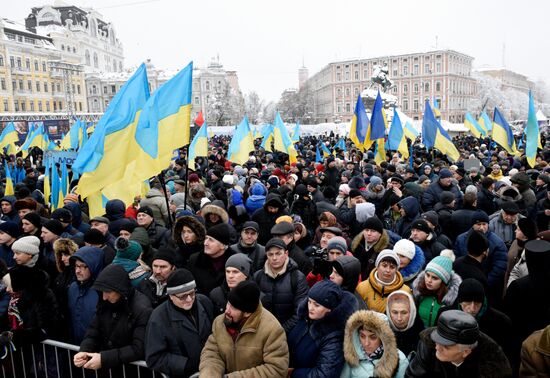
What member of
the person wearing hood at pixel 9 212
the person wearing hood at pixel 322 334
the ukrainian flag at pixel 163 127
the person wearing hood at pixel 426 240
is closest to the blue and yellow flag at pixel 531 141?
the person wearing hood at pixel 426 240

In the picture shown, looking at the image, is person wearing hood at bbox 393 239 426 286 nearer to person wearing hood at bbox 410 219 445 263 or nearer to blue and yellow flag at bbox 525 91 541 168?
person wearing hood at bbox 410 219 445 263

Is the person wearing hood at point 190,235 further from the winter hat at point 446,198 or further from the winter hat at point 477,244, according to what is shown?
the winter hat at point 446,198

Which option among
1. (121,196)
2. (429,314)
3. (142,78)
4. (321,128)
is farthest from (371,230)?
(321,128)

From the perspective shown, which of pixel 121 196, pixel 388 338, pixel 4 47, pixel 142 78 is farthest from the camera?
pixel 4 47

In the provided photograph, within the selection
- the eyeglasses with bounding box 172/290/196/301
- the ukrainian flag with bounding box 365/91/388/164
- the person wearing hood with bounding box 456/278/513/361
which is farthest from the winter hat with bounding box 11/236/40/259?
the ukrainian flag with bounding box 365/91/388/164

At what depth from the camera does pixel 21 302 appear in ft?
13.0

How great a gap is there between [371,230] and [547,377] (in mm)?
2482

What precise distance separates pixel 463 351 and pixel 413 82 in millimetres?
92664

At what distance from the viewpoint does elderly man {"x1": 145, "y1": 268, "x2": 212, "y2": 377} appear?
329cm

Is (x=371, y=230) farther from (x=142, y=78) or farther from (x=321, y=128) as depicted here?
(x=321, y=128)

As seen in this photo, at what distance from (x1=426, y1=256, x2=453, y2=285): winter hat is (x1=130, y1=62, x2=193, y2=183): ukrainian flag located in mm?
3012

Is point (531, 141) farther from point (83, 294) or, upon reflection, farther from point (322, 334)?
point (83, 294)

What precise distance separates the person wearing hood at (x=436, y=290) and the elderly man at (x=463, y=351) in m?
0.83

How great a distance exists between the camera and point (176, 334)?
3338mm
